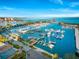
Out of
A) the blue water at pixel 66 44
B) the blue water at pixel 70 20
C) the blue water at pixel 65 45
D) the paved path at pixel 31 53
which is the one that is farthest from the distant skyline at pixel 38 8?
the paved path at pixel 31 53

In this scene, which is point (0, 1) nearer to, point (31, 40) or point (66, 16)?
point (31, 40)

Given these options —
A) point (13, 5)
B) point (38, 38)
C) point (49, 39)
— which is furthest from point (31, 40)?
point (13, 5)

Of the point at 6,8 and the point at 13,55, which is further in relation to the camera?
the point at 6,8

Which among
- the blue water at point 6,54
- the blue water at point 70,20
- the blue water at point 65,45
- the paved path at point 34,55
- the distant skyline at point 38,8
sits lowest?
the paved path at point 34,55

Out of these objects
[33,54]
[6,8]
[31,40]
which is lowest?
[33,54]

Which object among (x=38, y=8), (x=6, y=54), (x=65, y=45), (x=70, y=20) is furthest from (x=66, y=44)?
(x=6, y=54)

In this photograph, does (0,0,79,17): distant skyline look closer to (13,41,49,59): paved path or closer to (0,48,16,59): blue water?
(13,41,49,59): paved path

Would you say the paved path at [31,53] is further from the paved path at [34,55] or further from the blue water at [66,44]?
the blue water at [66,44]

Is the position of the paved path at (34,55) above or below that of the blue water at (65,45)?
below

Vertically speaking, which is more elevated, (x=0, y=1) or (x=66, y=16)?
(x=0, y=1)
